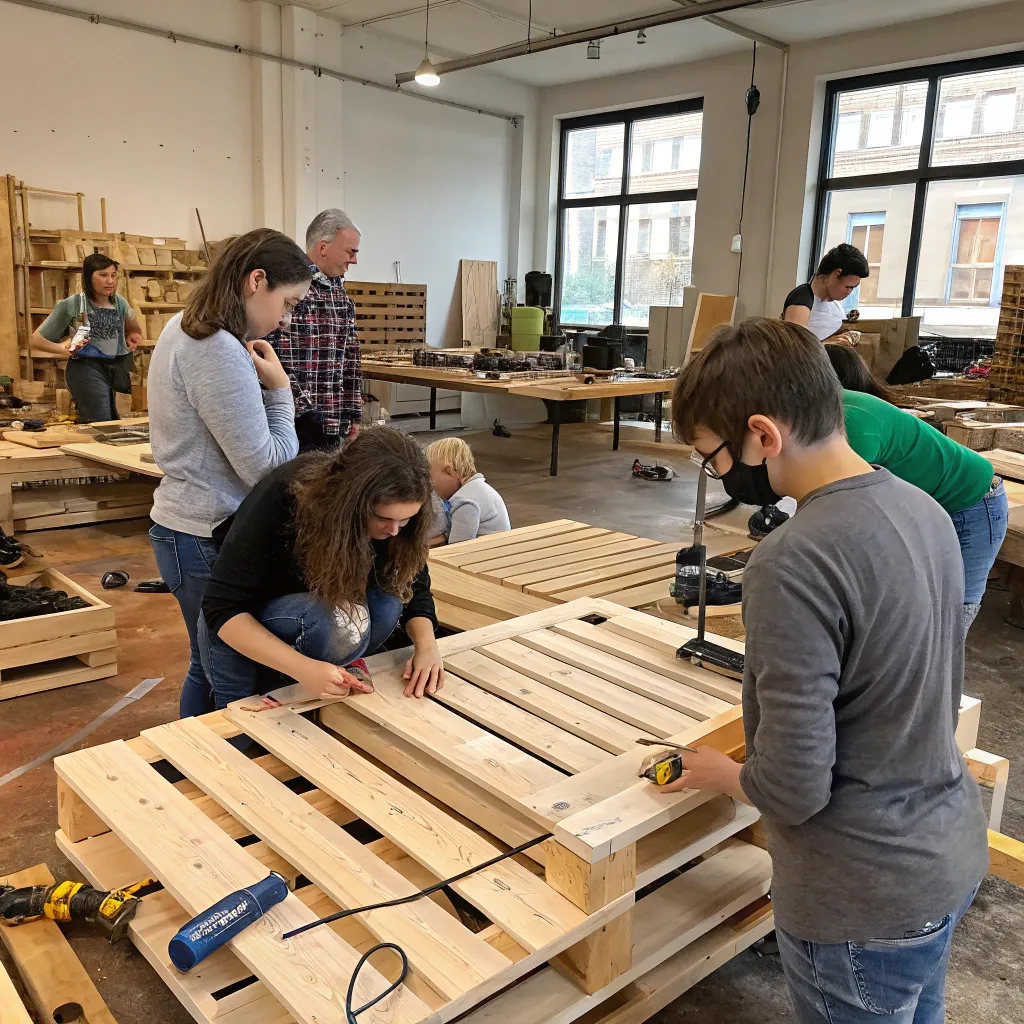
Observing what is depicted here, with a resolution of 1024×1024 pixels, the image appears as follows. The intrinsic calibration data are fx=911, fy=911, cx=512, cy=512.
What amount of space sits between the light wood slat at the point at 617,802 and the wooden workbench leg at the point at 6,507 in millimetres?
4375

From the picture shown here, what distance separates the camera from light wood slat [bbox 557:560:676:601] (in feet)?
10.7

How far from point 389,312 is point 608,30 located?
12.3 feet

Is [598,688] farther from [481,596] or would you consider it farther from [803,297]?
[803,297]

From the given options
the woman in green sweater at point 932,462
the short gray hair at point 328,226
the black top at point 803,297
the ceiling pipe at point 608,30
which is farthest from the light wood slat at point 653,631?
the ceiling pipe at point 608,30

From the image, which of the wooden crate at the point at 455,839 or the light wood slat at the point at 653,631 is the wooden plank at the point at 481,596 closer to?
the light wood slat at the point at 653,631

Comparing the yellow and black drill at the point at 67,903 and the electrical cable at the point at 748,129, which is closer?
the yellow and black drill at the point at 67,903

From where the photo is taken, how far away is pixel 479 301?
469 inches

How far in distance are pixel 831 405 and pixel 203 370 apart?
1.57m

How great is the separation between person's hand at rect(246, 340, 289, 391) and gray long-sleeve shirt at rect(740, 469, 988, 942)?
1.64m

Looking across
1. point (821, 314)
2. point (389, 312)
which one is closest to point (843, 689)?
point (821, 314)

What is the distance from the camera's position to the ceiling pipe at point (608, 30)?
26.1ft

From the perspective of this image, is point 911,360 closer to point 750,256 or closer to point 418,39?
point 750,256

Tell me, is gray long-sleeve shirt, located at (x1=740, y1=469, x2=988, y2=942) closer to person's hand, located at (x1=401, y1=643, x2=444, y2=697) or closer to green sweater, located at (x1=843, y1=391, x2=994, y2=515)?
green sweater, located at (x1=843, y1=391, x2=994, y2=515)

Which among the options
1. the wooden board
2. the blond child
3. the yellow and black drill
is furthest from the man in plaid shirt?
the wooden board
